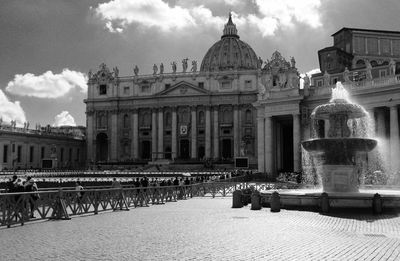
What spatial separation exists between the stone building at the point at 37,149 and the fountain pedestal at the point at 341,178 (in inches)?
2830

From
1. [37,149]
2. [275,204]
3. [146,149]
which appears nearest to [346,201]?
[275,204]

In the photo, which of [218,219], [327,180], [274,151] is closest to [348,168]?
[327,180]

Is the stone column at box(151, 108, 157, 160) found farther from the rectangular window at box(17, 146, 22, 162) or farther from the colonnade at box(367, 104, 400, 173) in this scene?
the colonnade at box(367, 104, 400, 173)

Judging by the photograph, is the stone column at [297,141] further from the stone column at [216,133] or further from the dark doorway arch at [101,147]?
the dark doorway arch at [101,147]

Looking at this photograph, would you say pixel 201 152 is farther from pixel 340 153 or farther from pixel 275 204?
pixel 275 204

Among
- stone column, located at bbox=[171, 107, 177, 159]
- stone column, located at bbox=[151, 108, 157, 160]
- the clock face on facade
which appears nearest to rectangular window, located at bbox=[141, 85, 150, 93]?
stone column, located at bbox=[151, 108, 157, 160]

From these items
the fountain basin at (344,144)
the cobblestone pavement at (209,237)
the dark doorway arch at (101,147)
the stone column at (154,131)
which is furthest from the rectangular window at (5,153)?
the fountain basin at (344,144)

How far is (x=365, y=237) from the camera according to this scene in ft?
45.0

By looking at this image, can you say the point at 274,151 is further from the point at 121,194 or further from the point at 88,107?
the point at 88,107

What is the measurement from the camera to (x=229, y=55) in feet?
448

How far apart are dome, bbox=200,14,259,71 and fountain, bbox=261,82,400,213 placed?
108 meters

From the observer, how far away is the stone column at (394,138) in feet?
128

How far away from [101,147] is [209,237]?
106829 mm

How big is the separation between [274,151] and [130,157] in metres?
66.3
